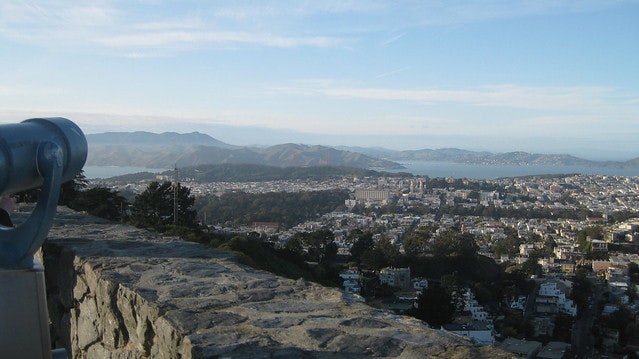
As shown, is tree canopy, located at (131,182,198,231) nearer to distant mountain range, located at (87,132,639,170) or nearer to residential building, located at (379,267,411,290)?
residential building, located at (379,267,411,290)

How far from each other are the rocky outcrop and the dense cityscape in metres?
0.35

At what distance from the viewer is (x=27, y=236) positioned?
122 centimetres

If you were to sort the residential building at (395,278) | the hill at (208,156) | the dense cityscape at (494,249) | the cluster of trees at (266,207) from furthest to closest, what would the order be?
the hill at (208,156) → the cluster of trees at (266,207) → the residential building at (395,278) → the dense cityscape at (494,249)

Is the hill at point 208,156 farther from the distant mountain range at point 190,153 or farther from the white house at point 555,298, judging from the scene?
the white house at point 555,298

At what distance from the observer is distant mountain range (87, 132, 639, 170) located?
156 feet

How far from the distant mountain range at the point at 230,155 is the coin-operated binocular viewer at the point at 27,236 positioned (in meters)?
25.5

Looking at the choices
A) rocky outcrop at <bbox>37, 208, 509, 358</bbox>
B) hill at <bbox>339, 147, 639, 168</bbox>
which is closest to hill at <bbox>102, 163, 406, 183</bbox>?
rocky outcrop at <bbox>37, 208, 509, 358</bbox>

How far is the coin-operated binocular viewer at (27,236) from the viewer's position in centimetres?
114

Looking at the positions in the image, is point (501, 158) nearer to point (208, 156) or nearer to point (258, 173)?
point (208, 156)

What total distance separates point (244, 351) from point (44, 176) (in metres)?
0.65

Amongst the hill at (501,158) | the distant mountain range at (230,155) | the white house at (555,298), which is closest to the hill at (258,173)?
the distant mountain range at (230,155)

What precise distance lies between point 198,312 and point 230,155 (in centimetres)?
5916

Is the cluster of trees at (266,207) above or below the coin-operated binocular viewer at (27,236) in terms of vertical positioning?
below

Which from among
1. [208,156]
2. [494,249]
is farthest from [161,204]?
[208,156]
